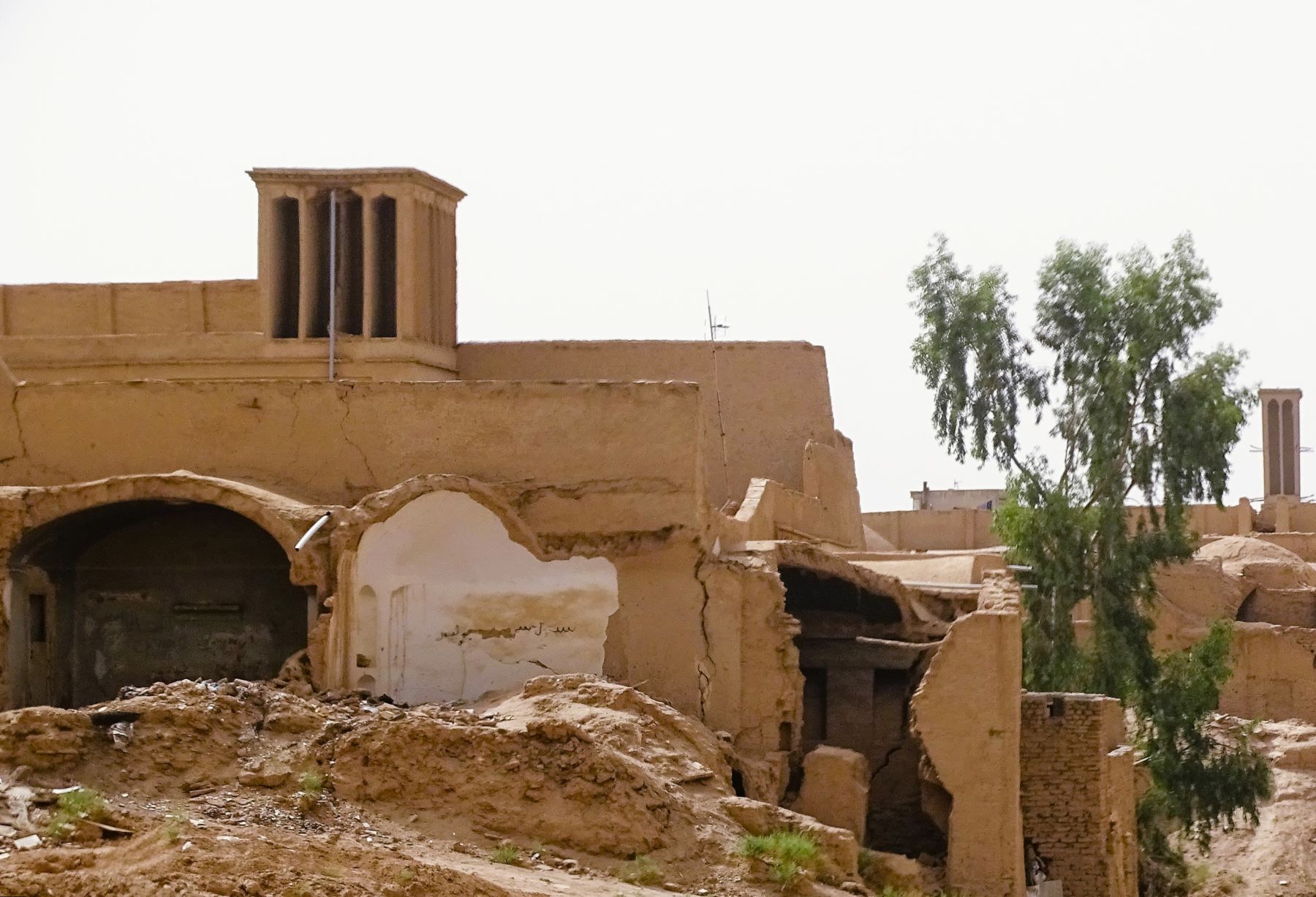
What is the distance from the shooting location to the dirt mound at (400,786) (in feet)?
42.8

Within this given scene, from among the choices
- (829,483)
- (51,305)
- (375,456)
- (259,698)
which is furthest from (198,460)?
(829,483)

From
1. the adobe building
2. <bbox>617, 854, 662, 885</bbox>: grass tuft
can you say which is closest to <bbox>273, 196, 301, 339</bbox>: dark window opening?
the adobe building

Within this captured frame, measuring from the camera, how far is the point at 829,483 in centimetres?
2544

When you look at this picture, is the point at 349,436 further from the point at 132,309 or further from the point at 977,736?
the point at 132,309

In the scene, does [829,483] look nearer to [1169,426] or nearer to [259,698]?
[1169,426]

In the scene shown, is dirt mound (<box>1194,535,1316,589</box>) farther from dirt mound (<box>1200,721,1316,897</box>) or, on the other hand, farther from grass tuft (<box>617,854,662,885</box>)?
grass tuft (<box>617,854,662,885</box>)

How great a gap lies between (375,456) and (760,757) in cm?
388

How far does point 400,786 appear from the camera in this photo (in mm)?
14508

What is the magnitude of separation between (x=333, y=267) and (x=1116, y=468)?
9.02 metres

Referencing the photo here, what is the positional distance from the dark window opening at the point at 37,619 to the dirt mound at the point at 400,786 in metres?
2.97

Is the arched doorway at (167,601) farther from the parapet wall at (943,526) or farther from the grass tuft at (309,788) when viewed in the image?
the parapet wall at (943,526)

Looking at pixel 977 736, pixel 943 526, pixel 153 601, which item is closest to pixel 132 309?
pixel 153 601

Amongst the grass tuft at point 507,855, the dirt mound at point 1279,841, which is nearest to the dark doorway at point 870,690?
the grass tuft at point 507,855

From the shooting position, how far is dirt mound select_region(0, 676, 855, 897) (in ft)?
42.8
